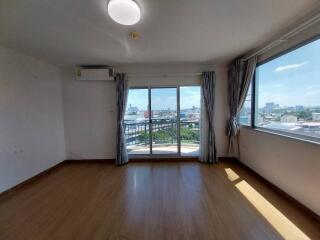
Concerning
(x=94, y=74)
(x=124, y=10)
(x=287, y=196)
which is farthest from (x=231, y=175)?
(x=94, y=74)

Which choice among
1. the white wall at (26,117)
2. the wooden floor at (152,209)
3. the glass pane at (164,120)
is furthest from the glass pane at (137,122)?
the white wall at (26,117)

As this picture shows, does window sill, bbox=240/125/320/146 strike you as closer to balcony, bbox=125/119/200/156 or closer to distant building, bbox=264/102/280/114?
distant building, bbox=264/102/280/114

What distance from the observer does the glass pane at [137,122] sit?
14.8 ft

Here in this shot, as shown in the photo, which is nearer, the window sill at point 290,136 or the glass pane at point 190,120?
the window sill at point 290,136

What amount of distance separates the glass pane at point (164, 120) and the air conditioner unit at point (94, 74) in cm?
110

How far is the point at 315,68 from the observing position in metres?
2.21

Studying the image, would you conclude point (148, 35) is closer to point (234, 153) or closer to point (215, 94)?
point (215, 94)

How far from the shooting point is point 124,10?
178 centimetres

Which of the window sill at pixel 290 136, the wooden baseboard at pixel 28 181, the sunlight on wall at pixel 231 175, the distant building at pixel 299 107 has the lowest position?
the sunlight on wall at pixel 231 175

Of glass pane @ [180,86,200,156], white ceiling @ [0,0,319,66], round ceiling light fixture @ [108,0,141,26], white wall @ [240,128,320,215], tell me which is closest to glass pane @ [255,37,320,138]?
white wall @ [240,128,320,215]

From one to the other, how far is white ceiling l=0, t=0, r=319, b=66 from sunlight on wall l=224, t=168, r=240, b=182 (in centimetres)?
234

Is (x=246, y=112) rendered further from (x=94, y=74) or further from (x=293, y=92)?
(x=94, y=74)

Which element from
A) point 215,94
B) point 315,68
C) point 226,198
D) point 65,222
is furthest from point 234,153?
point 65,222

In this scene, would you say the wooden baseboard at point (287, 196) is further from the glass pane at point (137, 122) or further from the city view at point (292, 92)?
the glass pane at point (137, 122)
